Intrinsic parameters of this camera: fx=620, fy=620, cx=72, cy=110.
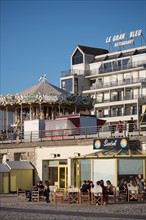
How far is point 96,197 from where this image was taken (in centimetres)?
2898

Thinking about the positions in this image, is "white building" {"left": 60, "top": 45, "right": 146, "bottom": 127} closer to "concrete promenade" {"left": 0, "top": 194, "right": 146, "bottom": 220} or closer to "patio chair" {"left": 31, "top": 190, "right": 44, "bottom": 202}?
"patio chair" {"left": 31, "top": 190, "right": 44, "bottom": 202}

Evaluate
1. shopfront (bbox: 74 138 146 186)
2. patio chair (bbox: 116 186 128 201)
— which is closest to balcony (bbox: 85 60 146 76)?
shopfront (bbox: 74 138 146 186)

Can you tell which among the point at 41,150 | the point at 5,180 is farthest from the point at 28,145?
the point at 5,180

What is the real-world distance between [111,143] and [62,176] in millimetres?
6797

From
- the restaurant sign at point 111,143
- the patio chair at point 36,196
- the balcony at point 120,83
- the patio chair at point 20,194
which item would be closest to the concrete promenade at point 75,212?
the patio chair at point 36,196

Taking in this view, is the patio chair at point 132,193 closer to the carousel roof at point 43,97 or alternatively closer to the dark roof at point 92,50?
the carousel roof at point 43,97

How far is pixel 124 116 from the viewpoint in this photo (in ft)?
314

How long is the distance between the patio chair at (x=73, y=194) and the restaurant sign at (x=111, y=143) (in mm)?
6102

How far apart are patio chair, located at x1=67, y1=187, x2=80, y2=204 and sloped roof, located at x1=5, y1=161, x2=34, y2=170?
36.6ft

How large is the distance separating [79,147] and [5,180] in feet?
17.3

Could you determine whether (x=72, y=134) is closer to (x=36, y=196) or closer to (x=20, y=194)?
(x=20, y=194)

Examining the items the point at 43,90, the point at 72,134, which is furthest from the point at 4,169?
the point at 43,90

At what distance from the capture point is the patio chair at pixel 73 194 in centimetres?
2975

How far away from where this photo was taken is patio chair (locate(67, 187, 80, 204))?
29.8m
